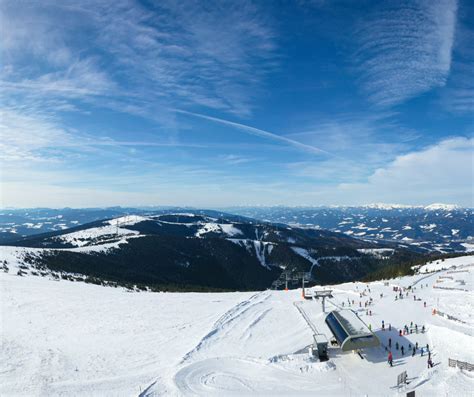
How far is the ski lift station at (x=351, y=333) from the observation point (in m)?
27.4

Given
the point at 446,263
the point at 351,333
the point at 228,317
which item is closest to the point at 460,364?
the point at 351,333

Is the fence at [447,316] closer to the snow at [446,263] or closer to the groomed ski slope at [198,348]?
the groomed ski slope at [198,348]

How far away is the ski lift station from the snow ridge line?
1130 cm

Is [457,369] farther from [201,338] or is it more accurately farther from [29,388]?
[29,388]

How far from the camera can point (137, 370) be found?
2444 centimetres

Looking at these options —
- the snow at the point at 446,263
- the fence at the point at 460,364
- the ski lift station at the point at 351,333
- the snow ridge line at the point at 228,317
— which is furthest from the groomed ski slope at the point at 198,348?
the snow at the point at 446,263

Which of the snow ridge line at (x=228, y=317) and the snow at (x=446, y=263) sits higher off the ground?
the snow ridge line at (x=228, y=317)

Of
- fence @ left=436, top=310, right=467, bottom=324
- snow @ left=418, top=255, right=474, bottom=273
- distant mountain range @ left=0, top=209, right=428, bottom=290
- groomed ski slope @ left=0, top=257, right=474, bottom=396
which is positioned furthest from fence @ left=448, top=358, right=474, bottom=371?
snow @ left=418, top=255, right=474, bottom=273

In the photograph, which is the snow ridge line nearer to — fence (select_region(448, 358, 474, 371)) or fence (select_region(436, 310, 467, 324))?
fence (select_region(448, 358, 474, 371))

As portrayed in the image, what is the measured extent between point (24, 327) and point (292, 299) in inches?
1348

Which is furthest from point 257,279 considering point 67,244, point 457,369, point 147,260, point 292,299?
point 457,369

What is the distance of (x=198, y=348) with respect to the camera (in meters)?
28.8

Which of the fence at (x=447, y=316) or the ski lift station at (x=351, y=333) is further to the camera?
the fence at (x=447, y=316)

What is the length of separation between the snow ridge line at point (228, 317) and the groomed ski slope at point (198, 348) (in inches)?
4.8
